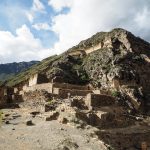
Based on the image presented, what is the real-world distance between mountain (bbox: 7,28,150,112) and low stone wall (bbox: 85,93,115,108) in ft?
47.6

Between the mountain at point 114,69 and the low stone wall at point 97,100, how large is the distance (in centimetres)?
1452

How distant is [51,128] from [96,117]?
7693 millimetres

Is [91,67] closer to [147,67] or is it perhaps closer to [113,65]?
[113,65]

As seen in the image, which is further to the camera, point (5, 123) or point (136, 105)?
point (136, 105)

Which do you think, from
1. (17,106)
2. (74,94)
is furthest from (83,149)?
(74,94)

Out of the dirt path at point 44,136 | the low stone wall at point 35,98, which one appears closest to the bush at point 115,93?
the low stone wall at point 35,98

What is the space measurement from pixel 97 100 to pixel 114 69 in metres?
31.3

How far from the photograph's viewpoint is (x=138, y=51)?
88875mm

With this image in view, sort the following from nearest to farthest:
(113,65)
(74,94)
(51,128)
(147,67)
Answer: (51,128) → (74,94) → (113,65) → (147,67)

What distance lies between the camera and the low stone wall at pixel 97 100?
4075cm

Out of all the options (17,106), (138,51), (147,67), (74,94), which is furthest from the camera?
(138,51)

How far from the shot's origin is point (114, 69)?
72500 millimetres

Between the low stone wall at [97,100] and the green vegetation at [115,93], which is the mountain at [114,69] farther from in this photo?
the low stone wall at [97,100]

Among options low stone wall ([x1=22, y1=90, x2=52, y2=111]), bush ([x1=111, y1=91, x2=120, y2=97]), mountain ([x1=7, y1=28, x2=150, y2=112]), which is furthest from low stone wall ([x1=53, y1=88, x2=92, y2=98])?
mountain ([x1=7, y1=28, x2=150, y2=112])
